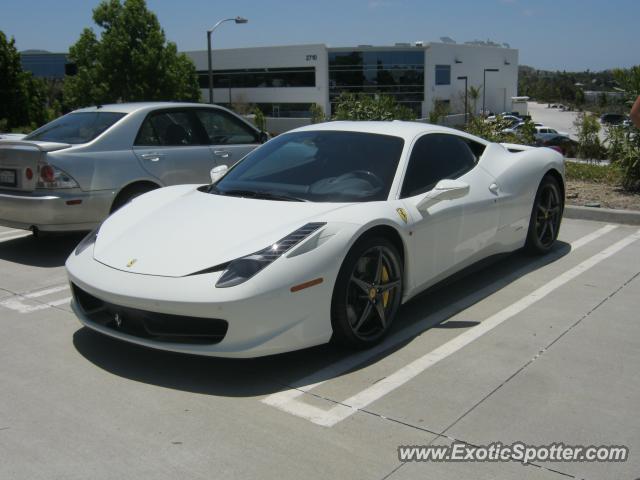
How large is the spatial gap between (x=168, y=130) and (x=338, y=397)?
477cm

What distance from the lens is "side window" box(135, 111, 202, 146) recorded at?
7.27 m

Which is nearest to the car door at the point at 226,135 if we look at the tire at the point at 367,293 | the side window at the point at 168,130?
the side window at the point at 168,130

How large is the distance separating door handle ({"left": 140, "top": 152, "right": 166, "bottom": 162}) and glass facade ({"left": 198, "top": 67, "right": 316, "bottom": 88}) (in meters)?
76.4

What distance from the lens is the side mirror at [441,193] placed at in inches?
181

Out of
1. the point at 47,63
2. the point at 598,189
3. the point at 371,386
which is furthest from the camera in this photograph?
the point at 47,63

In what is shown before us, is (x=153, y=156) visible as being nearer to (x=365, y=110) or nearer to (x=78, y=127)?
(x=78, y=127)

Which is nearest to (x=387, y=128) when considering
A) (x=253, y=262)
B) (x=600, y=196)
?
(x=253, y=262)

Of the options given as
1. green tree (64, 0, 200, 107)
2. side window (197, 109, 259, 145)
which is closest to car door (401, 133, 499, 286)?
side window (197, 109, 259, 145)

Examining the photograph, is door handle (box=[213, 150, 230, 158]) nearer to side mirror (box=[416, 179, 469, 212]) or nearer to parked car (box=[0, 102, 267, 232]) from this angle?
parked car (box=[0, 102, 267, 232])

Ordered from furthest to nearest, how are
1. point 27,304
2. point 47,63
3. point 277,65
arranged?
1. point 47,63
2. point 277,65
3. point 27,304

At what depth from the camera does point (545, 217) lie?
6.40 metres

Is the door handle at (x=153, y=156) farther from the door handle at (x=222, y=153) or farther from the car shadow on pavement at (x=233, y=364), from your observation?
the car shadow on pavement at (x=233, y=364)

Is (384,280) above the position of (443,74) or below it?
below

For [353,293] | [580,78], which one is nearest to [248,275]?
[353,293]
